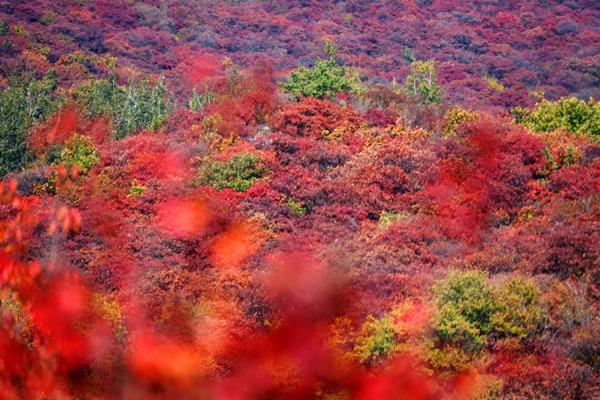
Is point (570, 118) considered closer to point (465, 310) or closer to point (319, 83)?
point (319, 83)

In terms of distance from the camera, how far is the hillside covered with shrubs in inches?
543

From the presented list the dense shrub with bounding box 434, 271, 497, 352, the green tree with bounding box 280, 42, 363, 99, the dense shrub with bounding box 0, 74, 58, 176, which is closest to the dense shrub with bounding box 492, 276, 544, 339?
the dense shrub with bounding box 434, 271, 497, 352

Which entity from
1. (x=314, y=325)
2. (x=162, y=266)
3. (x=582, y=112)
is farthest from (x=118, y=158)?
(x=582, y=112)

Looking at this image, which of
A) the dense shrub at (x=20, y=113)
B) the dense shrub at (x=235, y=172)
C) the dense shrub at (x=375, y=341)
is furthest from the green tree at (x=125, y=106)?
the dense shrub at (x=375, y=341)

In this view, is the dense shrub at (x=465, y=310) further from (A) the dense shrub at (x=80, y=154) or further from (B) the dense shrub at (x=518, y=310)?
(A) the dense shrub at (x=80, y=154)

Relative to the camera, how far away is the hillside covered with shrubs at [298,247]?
543 inches

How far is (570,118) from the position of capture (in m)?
27.9

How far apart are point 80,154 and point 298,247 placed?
1094 centimetres

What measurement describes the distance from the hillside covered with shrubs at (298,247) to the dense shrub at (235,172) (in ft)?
0.26

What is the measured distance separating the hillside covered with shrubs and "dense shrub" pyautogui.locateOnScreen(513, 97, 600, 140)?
108 mm

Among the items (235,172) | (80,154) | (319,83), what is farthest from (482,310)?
(319,83)

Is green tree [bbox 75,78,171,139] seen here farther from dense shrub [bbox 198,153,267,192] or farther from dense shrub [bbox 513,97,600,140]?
dense shrub [bbox 513,97,600,140]

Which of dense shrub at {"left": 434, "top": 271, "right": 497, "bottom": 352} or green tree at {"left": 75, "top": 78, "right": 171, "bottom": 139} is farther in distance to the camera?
green tree at {"left": 75, "top": 78, "right": 171, "bottom": 139}

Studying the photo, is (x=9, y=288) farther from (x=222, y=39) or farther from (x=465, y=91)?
(x=222, y=39)
